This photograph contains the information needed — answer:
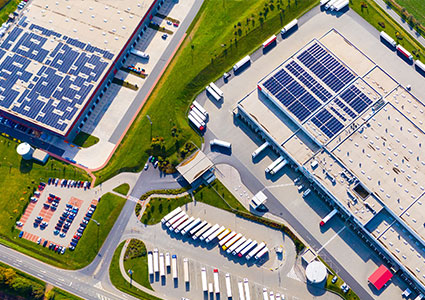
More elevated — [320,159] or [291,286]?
[320,159]

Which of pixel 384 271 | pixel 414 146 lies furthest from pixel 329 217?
pixel 414 146

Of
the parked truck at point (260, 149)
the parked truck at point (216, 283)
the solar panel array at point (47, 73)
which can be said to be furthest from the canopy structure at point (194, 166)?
the solar panel array at point (47, 73)

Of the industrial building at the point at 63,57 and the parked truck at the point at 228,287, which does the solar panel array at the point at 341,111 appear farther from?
the industrial building at the point at 63,57

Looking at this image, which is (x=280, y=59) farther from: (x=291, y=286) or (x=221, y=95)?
(x=291, y=286)

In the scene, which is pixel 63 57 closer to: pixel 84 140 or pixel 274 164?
pixel 84 140

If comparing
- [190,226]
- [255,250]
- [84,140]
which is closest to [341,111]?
[255,250]

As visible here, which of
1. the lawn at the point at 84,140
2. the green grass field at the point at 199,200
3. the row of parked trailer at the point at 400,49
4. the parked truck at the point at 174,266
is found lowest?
the parked truck at the point at 174,266

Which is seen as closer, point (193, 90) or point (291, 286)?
point (291, 286)
